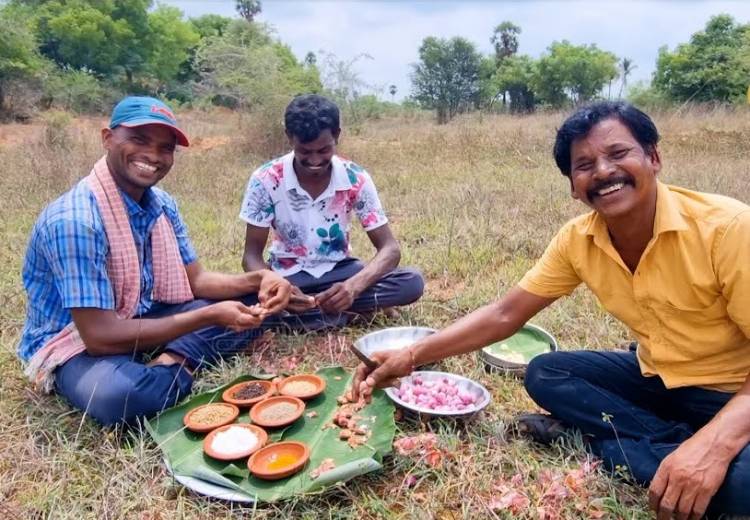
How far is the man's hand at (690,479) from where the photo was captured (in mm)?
1582

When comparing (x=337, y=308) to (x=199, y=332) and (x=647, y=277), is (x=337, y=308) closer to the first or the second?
(x=199, y=332)

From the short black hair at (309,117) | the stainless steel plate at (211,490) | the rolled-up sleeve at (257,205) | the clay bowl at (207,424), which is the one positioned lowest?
the stainless steel plate at (211,490)

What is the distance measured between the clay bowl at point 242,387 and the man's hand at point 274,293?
1.26 ft

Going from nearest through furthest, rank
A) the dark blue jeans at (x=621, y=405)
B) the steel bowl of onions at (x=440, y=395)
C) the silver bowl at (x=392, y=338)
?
the dark blue jeans at (x=621, y=405), the steel bowl of onions at (x=440, y=395), the silver bowl at (x=392, y=338)

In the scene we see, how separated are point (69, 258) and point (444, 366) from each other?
1.75m

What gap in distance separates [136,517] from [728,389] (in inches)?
78.8

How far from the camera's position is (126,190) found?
2484mm

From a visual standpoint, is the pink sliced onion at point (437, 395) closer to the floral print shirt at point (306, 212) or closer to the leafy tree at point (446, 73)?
the floral print shirt at point (306, 212)

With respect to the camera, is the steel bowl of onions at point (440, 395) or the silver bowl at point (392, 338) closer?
the steel bowl of onions at point (440, 395)

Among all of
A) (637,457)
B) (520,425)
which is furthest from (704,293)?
(520,425)

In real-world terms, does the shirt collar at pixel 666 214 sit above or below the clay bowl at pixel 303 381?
above

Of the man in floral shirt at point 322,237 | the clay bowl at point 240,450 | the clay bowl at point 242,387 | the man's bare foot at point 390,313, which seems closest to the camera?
the clay bowl at point 240,450

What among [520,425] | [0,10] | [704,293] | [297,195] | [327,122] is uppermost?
[0,10]

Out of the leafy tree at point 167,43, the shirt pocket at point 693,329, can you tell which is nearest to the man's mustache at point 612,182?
the shirt pocket at point 693,329
